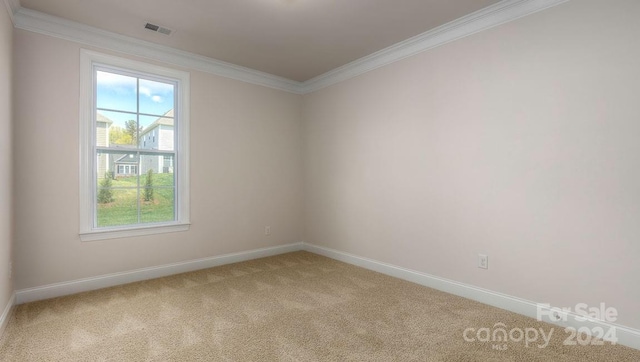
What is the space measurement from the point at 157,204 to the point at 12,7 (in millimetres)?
2164

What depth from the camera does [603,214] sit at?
2.26m

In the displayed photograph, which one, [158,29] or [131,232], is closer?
[158,29]

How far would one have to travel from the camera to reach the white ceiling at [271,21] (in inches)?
107

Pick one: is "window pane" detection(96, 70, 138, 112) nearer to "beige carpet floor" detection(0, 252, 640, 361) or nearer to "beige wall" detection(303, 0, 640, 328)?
"beige carpet floor" detection(0, 252, 640, 361)

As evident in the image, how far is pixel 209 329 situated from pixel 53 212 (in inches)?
79.1

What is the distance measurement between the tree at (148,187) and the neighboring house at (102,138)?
16.2 inches

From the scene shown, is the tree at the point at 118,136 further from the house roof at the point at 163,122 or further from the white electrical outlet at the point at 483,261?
the white electrical outlet at the point at 483,261

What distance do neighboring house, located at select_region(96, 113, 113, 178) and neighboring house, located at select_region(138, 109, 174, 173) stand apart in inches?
12.8

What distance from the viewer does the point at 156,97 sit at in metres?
3.71

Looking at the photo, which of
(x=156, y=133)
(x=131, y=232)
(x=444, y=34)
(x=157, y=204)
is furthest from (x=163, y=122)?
(x=444, y=34)

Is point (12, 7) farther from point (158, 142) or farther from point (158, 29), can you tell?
point (158, 142)

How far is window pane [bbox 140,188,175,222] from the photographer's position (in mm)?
3627

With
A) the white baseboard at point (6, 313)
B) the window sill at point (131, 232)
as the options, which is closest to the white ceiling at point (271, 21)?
the window sill at point (131, 232)

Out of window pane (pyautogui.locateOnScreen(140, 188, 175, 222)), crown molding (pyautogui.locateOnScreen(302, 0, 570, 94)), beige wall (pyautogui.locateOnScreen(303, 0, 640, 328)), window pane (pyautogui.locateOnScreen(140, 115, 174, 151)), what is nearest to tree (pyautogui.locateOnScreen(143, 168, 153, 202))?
window pane (pyautogui.locateOnScreen(140, 188, 175, 222))
